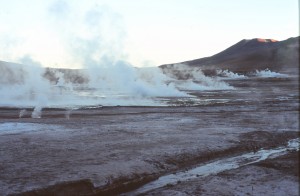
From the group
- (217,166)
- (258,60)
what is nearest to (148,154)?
(217,166)

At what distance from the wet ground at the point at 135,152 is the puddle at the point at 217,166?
0.25 meters

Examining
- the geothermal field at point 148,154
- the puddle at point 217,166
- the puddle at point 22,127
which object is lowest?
the puddle at point 217,166

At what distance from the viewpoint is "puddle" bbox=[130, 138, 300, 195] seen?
8238mm

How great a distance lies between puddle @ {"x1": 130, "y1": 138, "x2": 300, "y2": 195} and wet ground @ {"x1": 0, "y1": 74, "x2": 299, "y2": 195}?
0.25 meters

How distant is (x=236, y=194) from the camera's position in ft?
24.3

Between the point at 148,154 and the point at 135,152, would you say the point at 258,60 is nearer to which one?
the point at 135,152

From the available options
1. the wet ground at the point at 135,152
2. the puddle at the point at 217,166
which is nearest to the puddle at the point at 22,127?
the wet ground at the point at 135,152

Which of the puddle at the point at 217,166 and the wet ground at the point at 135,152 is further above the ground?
the wet ground at the point at 135,152

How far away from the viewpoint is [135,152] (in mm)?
10430

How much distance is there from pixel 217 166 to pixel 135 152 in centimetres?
207

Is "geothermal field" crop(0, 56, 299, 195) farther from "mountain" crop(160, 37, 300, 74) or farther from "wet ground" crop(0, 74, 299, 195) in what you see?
"mountain" crop(160, 37, 300, 74)

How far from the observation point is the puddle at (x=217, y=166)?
8.24 meters

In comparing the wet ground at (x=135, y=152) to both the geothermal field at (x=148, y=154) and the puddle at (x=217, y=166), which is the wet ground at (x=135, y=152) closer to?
the geothermal field at (x=148, y=154)

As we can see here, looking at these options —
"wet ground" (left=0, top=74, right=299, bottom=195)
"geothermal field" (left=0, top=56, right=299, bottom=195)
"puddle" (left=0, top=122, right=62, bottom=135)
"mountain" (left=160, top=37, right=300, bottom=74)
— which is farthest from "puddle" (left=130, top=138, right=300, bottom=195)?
"mountain" (left=160, top=37, right=300, bottom=74)
